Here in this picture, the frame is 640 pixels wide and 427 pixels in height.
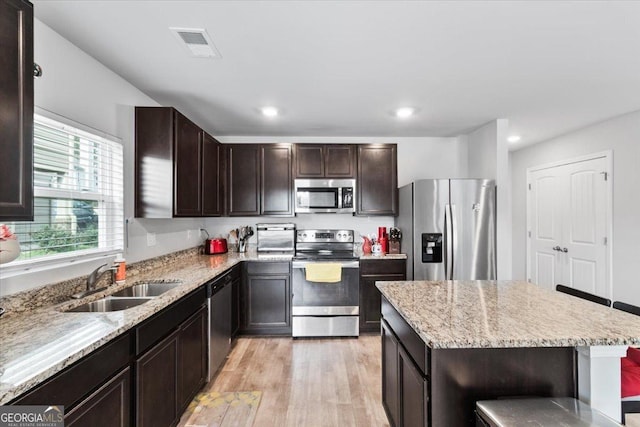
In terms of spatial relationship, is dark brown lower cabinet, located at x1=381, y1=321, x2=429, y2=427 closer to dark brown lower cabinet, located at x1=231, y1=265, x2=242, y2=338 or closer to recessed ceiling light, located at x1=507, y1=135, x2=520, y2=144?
dark brown lower cabinet, located at x1=231, y1=265, x2=242, y2=338

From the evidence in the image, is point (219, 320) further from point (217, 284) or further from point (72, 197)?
point (72, 197)

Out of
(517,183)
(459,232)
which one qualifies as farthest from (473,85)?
(517,183)

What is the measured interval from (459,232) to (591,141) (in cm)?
217

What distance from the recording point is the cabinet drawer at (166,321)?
60.9 inches

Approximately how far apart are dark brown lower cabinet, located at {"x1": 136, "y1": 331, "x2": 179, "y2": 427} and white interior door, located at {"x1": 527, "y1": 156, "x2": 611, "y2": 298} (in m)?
4.59

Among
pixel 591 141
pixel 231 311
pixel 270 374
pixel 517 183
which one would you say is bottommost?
pixel 270 374

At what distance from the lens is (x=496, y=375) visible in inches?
50.6

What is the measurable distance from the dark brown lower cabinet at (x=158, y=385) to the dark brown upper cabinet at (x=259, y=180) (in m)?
2.11

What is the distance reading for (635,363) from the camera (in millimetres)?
1757

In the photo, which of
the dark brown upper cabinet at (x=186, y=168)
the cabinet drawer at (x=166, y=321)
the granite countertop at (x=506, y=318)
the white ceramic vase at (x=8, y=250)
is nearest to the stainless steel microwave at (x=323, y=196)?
the dark brown upper cabinet at (x=186, y=168)

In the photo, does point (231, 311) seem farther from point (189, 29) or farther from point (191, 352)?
point (189, 29)

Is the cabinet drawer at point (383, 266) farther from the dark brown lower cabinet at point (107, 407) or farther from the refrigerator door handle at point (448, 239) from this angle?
the dark brown lower cabinet at point (107, 407)

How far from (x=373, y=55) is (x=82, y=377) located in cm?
229

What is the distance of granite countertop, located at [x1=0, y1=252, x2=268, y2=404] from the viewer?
0.98 metres
